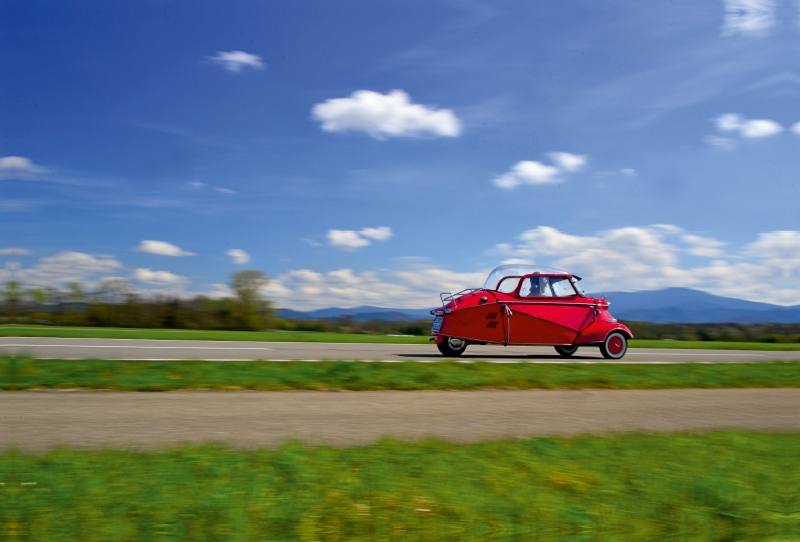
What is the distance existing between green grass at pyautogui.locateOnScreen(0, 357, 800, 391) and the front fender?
311 centimetres

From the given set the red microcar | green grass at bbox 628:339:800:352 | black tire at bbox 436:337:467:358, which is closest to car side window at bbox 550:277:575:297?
the red microcar

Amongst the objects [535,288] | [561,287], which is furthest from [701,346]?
[535,288]

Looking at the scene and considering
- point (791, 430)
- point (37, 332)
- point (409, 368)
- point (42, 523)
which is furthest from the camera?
point (37, 332)

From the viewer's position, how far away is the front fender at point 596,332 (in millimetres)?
17509

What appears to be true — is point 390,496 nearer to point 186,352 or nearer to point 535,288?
point 186,352

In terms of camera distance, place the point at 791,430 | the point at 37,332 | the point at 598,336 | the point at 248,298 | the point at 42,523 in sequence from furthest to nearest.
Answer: the point at 248,298 → the point at 37,332 → the point at 598,336 → the point at 791,430 → the point at 42,523

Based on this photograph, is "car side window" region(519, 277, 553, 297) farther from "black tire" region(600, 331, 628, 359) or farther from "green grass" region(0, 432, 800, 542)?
"green grass" region(0, 432, 800, 542)

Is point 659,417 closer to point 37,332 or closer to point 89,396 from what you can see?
point 89,396

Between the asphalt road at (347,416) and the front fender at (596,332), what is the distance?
6.69 metres

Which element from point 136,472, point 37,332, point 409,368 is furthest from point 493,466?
point 37,332

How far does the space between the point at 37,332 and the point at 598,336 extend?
18.2 meters

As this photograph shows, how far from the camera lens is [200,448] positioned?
5.28 metres

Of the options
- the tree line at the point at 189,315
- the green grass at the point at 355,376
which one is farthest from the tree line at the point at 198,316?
the green grass at the point at 355,376

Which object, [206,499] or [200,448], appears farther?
[200,448]
